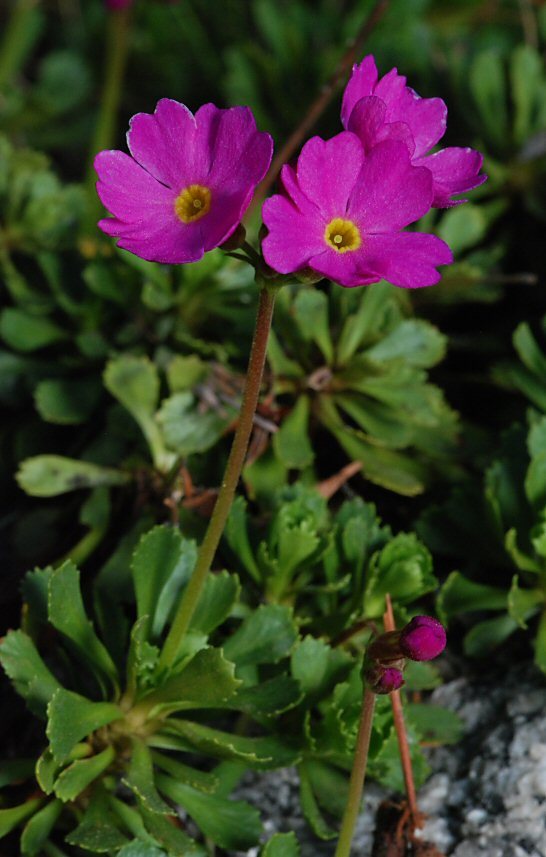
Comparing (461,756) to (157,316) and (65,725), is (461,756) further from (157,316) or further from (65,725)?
(157,316)

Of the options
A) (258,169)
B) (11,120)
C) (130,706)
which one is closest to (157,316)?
(130,706)

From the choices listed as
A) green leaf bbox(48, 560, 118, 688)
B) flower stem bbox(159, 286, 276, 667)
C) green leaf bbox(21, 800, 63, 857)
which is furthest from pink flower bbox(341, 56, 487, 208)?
green leaf bbox(21, 800, 63, 857)

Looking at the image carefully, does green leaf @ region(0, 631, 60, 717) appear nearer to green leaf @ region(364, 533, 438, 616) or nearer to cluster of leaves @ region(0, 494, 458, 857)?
cluster of leaves @ region(0, 494, 458, 857)

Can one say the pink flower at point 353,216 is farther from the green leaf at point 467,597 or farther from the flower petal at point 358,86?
the green leaf at point 467,597

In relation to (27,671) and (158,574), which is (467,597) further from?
(27,671)

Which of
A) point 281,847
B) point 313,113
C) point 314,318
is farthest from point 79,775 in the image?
point 313,113

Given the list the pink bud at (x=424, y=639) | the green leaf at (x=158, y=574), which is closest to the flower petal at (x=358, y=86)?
the pink bud at (x=424, y=639)
